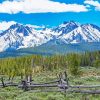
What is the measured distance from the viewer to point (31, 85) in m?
43.4

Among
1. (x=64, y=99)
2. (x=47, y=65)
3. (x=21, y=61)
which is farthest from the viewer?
(x=47, y=65)

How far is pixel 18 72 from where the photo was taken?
108m

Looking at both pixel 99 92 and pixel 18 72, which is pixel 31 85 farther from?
pixel 18 72

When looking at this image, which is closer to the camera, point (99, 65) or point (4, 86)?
point (4, 86)

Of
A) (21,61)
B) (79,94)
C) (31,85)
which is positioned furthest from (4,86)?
(21,61)

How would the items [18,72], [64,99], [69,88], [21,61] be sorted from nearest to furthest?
[64,99], [69,88], [18,72], [21,61]

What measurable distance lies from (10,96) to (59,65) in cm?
15608

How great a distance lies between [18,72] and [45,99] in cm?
7773

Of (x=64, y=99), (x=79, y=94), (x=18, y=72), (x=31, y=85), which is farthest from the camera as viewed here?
(x=18, y=72)

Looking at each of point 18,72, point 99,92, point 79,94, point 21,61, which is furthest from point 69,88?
point 21,61

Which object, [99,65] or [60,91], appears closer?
[60,91]

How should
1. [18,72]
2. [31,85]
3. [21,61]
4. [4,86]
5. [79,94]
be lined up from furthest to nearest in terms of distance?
1. [21,61]
2. [18,72]
3. [4,86]
4. [31,85]
5. [79,94]

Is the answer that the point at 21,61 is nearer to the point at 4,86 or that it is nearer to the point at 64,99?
the point at 4,86

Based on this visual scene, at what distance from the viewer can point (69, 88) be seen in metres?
38.0
